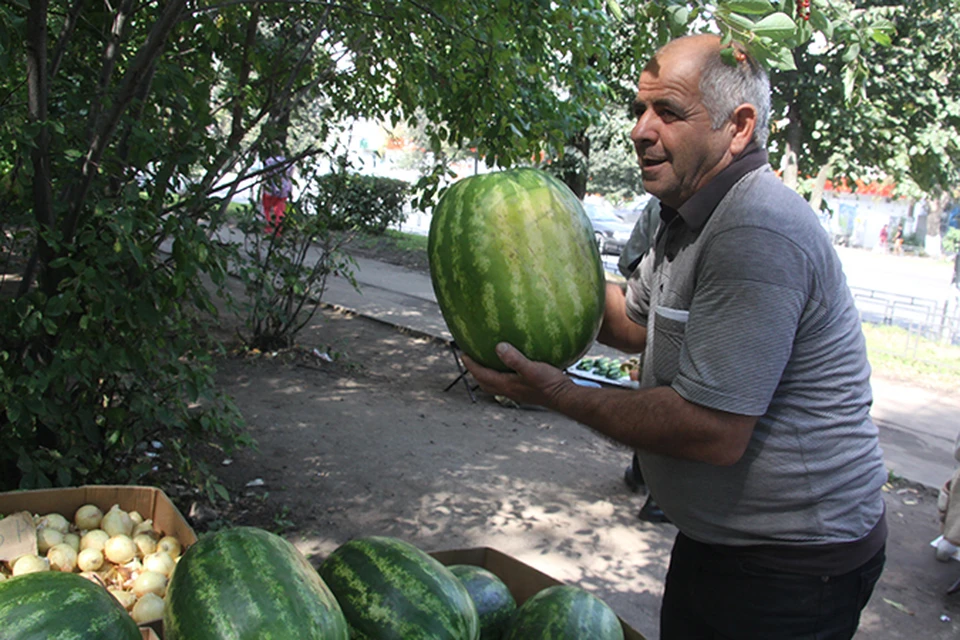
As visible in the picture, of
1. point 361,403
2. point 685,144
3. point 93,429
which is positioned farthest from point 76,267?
point 361,403

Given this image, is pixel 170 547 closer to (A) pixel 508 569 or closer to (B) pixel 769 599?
(A) pixel 508 569

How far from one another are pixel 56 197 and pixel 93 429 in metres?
0.98

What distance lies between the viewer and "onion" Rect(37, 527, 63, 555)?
2434 millimetres

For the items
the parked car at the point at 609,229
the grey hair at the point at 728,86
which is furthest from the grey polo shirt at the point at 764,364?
the parked car at the point at 609,229

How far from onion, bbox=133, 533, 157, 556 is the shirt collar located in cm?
198

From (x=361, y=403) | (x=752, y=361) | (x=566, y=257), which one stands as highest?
(x=566, y=257)

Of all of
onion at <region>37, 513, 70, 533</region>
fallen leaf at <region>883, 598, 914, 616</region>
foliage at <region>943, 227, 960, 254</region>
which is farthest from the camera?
foliage at <region>943, 227, 960, 254</region>

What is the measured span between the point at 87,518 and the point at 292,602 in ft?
5.18

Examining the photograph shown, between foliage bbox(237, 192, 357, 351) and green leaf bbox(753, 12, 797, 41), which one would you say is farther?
foliage bbox(237, 192, 357, 351)

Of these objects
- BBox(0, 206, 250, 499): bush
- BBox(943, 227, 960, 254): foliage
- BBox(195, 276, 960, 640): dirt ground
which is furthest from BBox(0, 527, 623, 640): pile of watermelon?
BBox(943, 227, 960, 254): foliage

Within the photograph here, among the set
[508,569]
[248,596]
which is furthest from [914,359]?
[248,596]

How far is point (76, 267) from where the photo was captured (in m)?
2.86

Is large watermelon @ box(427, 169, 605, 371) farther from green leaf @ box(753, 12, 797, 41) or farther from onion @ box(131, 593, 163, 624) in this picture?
onion @ box(131, 593, 163, 624)

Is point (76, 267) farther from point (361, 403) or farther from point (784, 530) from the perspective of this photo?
point (361, 403)
